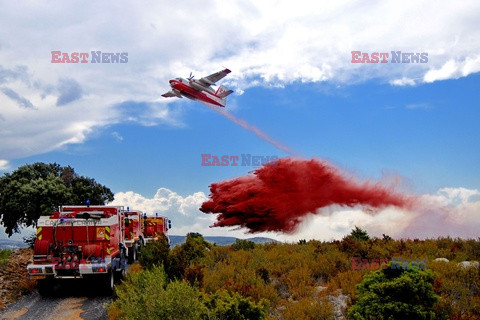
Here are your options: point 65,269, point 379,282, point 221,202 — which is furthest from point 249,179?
point 379,282

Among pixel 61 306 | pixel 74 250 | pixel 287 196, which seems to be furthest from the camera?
pixel 287 196

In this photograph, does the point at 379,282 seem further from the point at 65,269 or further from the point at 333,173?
the point at 333,173

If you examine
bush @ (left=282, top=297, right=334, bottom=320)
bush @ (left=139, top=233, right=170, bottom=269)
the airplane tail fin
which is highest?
the airplane tail fin

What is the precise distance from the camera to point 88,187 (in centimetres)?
4562

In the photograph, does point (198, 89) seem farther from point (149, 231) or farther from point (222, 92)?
point (149, 231)

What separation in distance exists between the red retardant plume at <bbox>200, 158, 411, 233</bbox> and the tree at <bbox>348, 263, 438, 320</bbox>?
41.6 feet

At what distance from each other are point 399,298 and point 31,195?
39102mm

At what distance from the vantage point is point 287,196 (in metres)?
22.6

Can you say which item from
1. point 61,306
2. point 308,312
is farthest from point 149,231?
point 308,312

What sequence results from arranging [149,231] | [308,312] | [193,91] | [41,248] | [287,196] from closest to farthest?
[308,312]
[41,248]
[287,196]
[149,231]
[193,91]

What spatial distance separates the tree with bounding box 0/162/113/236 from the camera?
41531mm

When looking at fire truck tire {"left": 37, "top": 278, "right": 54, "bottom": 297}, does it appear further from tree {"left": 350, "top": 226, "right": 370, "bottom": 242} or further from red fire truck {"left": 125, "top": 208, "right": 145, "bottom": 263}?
tree {"left": 350, "top": 226, "right": 370, "bottom": 242}

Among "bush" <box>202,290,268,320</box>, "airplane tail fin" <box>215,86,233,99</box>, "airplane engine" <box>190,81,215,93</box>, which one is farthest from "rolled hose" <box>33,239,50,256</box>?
"airplane tail fin" <box>215,86,233,99</box>

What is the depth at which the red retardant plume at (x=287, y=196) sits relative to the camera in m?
22.4
